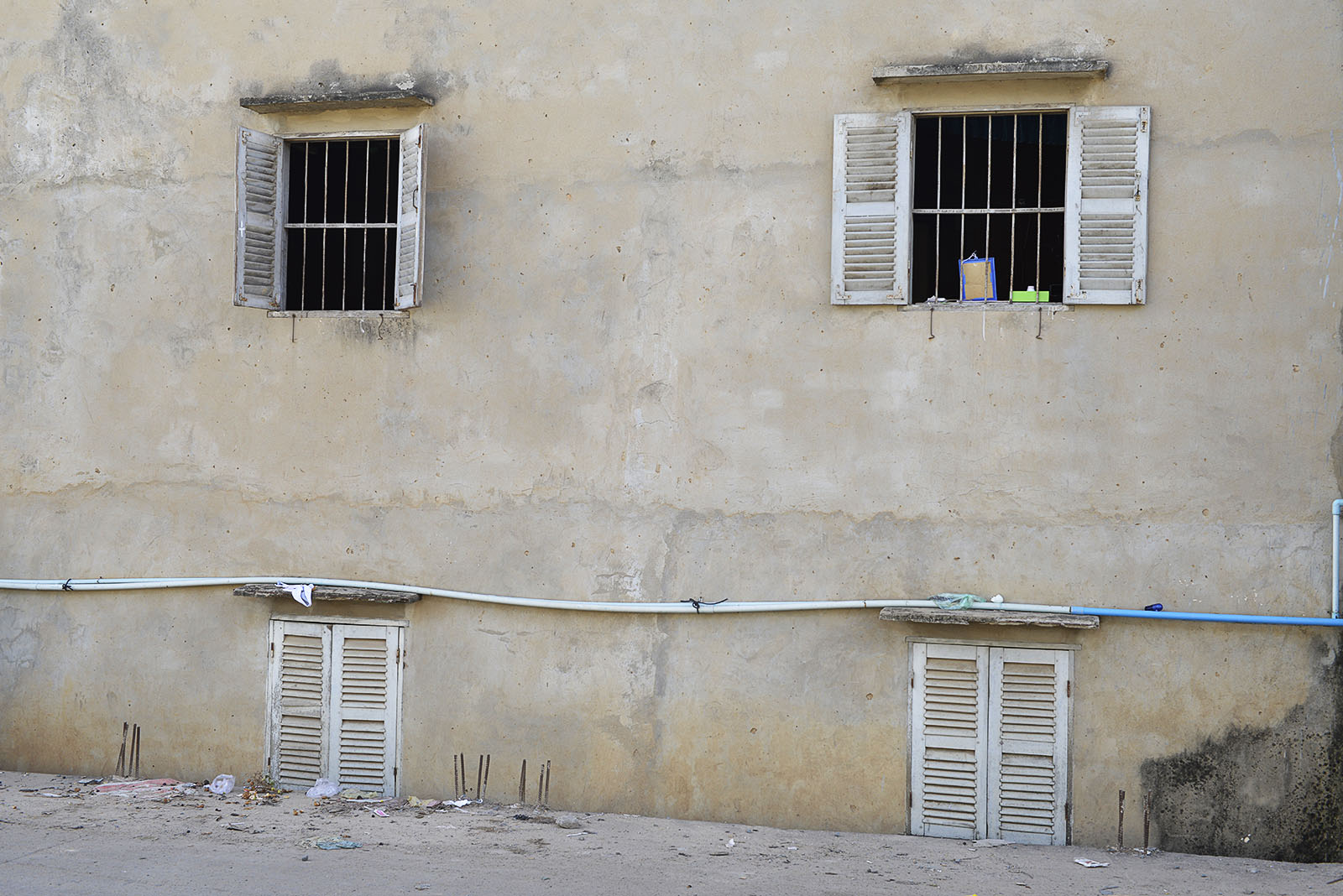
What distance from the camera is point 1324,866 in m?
6.71

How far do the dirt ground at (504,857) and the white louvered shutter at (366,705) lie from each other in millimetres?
261

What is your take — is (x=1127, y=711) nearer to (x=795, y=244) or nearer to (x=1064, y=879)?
(x=1064, y=879)

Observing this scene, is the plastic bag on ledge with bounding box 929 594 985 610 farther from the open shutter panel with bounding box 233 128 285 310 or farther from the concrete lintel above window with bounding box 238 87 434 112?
the open shutter panel with bounding box 233 128 285 310

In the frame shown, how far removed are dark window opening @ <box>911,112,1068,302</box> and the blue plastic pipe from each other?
186 centimetres

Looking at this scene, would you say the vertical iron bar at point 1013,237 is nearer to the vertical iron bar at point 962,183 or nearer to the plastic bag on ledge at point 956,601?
the vertical iron bar at point 962,183

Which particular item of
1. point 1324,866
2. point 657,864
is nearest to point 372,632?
point 657,864

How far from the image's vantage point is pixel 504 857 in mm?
6816

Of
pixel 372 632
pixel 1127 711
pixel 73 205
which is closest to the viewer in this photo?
pixel 1127 711

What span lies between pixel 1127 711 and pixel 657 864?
2834 millimetres

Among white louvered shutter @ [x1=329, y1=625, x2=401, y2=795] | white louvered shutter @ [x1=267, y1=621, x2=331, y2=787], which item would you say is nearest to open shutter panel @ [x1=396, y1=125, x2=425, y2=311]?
white louvered shutter @ [x1=329, y1=625, x2=401, y2=795]

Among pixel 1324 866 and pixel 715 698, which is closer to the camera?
pixel 1324 866

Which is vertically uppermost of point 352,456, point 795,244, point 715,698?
point 795,244

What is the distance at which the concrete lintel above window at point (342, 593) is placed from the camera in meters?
7.93

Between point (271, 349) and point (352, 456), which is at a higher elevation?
point (271, 349)
